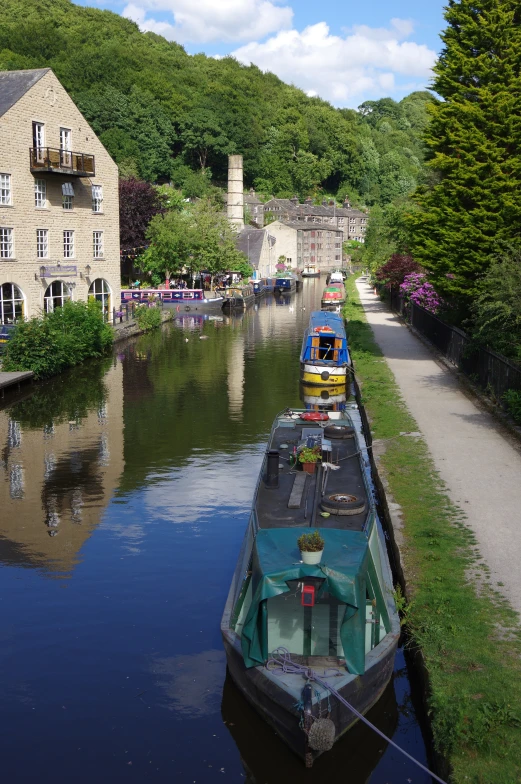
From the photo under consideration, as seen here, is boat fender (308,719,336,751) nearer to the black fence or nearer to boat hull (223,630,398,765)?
boat hull (223,630,398,765)

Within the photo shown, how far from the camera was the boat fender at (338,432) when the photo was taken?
17.1m

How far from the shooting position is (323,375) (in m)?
29.9

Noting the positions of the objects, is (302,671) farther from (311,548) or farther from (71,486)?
(71,486)

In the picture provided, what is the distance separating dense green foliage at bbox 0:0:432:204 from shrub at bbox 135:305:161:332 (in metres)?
49.2

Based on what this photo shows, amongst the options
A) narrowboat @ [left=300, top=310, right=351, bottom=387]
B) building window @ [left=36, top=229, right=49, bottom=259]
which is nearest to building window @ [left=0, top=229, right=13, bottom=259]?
building window @ [left=36, top=229, right=49, bottom=259]

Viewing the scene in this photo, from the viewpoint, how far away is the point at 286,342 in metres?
45.0

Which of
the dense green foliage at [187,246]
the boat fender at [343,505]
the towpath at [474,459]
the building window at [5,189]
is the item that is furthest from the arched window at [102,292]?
the boat fender at [343,505]

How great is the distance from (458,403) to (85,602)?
15.6 metres

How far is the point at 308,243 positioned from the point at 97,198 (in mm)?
90668

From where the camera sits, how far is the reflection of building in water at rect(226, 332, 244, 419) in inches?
1109

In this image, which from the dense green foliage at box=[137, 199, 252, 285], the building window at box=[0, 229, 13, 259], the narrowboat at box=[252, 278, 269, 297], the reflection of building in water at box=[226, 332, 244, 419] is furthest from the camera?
the narrowboat at box=[252, 278, 269, 297]

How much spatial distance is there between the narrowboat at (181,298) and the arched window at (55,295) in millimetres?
18446

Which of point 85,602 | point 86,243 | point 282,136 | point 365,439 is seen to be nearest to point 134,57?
point 282,136

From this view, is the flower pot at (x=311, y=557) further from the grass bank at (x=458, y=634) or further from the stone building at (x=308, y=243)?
the stone building at (x=308, y=243)
